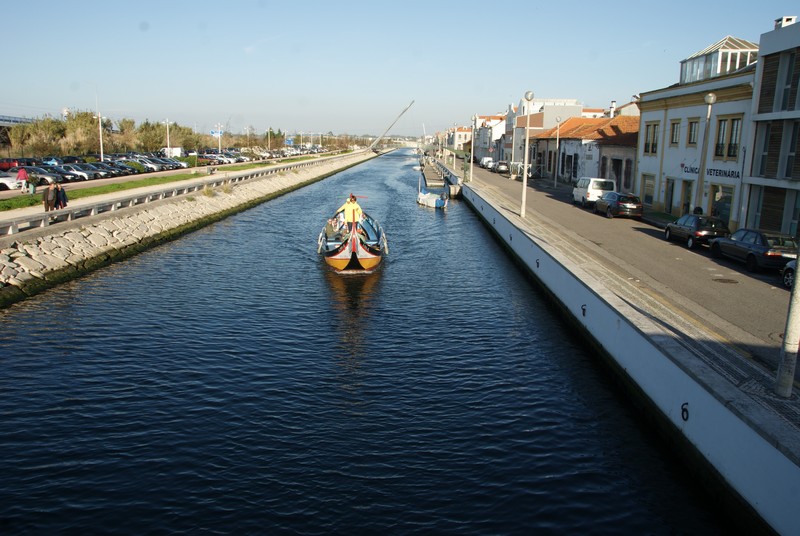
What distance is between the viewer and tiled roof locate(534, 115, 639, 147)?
55875 millimetres

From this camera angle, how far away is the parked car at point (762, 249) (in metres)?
23.1

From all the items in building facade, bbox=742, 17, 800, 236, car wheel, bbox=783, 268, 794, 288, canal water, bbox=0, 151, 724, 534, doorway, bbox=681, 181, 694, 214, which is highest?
building facade, bbox=742, 17, 800, 236

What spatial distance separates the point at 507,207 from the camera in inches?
1746

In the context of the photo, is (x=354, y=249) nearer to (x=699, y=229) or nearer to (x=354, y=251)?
(x=354, y=251)

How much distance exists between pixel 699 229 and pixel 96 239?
28108 millimetres

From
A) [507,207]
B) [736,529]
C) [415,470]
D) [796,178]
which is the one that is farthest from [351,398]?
[507,207]

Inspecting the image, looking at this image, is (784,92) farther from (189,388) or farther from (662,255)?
(189,388)

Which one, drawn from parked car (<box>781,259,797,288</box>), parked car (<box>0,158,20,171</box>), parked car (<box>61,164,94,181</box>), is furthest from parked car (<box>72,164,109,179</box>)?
parked car (<box>781,259,797,288</box>)

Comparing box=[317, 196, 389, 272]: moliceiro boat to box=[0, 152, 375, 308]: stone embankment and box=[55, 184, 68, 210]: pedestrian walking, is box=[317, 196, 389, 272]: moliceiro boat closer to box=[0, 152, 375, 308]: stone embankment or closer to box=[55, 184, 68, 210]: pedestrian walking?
box=[0, 152, 375, 308]: stone embankment

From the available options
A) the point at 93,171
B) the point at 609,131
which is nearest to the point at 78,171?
the point at 93,171

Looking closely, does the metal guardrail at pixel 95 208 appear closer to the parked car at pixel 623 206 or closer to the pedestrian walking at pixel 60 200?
the pedestrian walking at pixel 60 200

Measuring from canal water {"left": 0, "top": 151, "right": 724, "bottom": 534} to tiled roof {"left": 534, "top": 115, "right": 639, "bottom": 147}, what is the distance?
3550cm

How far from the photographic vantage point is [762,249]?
23.4 m

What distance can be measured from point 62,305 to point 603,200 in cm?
3230
